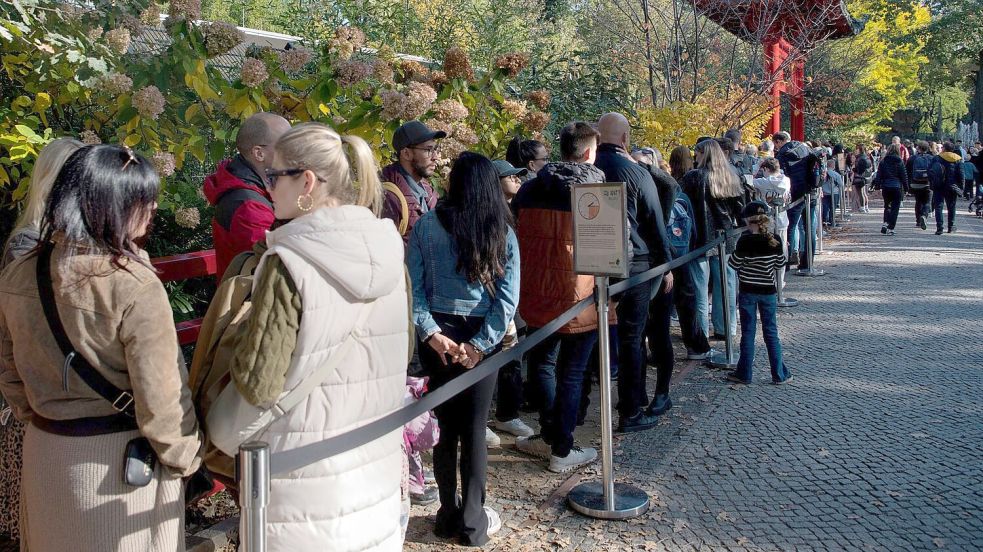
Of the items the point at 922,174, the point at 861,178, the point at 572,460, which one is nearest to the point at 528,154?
the point at 572,460

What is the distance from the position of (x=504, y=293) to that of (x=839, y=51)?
24.6 meters

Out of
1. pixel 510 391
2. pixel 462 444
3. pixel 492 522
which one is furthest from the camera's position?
pixel 510 391

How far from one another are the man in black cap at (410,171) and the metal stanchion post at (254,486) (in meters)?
2.46

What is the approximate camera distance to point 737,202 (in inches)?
306

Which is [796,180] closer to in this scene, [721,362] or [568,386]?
[721,362]

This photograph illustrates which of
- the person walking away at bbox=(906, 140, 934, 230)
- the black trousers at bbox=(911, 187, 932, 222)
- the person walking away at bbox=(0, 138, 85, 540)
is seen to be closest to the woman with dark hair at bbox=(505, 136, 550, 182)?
the person walking away at bbox=(0, 138, 85, 540)

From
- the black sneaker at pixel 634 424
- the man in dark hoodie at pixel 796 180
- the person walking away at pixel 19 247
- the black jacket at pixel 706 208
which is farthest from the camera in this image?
the man in dark hoodie at pixel 796 180

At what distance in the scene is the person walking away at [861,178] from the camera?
22.4 meters

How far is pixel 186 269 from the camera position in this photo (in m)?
3.89

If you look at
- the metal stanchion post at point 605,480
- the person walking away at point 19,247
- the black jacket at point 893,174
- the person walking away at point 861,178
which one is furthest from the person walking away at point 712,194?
the person walking away at point 861,178

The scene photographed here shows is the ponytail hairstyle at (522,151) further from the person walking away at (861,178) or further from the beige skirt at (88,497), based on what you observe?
the person walking away at (861,178)

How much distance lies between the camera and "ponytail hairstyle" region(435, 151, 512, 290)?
410cm

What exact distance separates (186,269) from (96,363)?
158cm

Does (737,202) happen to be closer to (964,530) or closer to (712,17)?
(964,530)
